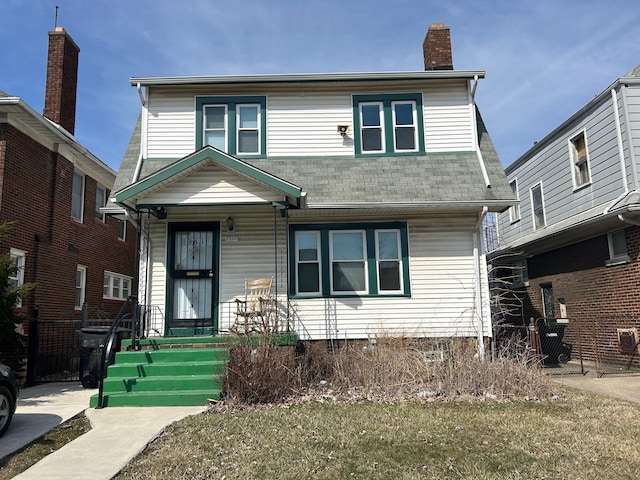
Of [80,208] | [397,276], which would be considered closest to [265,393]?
[397,276]

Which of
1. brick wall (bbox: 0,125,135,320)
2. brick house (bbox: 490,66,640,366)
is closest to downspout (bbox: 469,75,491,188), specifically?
brick house (bbox: 490,66,640,366)

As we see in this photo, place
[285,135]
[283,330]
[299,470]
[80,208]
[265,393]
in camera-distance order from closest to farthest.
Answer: [299,470]
[265,393]
[283,330]
[285,135]
[80,208]

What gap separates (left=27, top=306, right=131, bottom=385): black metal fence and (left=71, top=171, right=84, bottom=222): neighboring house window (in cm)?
291

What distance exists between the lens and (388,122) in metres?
11.6

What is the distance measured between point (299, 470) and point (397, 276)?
→ 661cm

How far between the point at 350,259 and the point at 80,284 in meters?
8.82

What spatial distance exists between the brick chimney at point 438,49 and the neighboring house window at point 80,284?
11.7 meters

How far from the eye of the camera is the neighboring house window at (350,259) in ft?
35.5

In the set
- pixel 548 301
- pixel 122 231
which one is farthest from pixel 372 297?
pixel 122 231

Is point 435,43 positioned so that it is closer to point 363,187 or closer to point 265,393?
point 363,187

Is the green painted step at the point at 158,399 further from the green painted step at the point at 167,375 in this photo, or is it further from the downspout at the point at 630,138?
the downspout at the point at 630,138

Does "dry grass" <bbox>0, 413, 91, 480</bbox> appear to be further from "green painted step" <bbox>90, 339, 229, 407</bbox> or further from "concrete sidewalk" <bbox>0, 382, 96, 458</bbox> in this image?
"green painted step" <bbox>90, 339, 229, 407</bbox>

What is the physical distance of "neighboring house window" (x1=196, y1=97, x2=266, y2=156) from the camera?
37.6 ft

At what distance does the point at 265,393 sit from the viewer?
7367 mm
